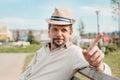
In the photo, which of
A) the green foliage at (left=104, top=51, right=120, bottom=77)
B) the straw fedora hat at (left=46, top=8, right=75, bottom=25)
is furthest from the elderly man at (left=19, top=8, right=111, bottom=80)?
the green foliage at (left=104, top=51, right=120, bottom=77)

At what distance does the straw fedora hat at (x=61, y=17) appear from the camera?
380 centimetres

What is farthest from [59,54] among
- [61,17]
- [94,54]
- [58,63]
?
[94,54]

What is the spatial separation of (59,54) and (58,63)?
94mm

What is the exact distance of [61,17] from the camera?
3859mm

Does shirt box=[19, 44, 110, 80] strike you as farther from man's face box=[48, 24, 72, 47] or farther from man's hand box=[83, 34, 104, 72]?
man's hand box=[83, 34, 104, 72]

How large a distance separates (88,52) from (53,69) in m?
0.87

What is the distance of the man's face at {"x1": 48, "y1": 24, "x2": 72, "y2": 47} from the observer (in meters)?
3.81

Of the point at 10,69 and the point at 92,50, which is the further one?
the point at 10,69

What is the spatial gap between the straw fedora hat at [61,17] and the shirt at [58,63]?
212 millimetres

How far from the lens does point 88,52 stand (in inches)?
117

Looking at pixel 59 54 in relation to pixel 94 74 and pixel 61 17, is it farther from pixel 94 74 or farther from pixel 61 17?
pixel 94 74

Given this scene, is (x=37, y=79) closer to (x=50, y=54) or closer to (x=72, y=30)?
(x=50, y=54)

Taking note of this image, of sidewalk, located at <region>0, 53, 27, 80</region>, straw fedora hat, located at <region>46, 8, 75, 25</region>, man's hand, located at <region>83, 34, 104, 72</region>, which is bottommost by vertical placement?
sidewalk, located at <region>0, 53, 27, 80</region>

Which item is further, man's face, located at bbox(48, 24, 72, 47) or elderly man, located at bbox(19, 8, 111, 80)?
man's face, located at bbox(48, 24, 72, 47)
